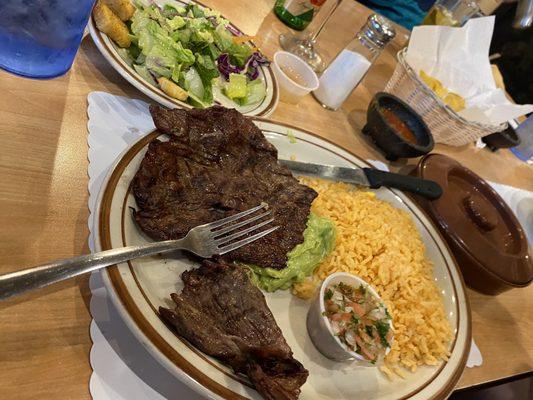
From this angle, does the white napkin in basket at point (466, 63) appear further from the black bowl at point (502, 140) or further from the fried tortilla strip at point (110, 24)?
the fried tortilla strip at point (110, 24)

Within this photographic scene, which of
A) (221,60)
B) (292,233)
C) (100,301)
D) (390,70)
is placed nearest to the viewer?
(100,301)

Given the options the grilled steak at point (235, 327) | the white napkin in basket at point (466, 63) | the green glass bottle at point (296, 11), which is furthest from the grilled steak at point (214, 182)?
the white napkin in basket at point (466, 63)

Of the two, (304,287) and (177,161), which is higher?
(177,161)

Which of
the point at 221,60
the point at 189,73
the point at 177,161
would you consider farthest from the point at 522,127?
the point at 177,161

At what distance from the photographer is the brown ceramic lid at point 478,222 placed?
86.1 inches

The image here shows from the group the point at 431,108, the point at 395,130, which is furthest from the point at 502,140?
the point at 395,130

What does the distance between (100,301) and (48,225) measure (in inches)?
12.0

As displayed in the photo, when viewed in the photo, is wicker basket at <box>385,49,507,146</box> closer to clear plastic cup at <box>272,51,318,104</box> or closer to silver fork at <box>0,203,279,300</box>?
clear plastic cup at <box>272,51,318,104</box>

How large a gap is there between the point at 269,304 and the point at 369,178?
925 mm

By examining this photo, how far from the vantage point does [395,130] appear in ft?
8.72

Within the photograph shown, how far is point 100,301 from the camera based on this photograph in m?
1.25

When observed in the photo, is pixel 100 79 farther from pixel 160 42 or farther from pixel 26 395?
pixel 26 395

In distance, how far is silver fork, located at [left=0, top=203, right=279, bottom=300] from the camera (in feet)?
3.01

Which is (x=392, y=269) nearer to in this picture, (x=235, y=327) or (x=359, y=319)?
(x=359, y=319)
